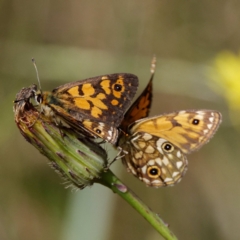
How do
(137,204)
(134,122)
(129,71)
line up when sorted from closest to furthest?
1. (137,204)
2. (134,122)
3. (129,71)

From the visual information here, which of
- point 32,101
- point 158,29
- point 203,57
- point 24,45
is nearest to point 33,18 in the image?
point 24,45

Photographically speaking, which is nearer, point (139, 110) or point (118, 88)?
point (118, 88)

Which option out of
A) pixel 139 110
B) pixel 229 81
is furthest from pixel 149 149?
pixel 229 81

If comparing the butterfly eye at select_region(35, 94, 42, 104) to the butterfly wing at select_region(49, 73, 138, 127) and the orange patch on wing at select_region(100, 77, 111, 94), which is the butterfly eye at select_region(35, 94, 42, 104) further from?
the orange patch on wing at select_region(100, 77, 111, 94)

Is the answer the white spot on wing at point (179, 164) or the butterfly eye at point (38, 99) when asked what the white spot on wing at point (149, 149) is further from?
the butterfly eye at point (38, 99)

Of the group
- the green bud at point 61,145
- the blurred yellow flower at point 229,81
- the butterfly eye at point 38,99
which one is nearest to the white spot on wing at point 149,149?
the green bud at point 61,145

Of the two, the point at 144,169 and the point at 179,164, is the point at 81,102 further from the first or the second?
the point at 179,164

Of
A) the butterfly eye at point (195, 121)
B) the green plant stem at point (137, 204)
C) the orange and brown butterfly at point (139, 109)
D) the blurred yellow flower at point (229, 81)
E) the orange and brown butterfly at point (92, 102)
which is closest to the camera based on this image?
the green plant stem at point (137, 204)

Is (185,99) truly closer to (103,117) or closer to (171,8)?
(171,8)
